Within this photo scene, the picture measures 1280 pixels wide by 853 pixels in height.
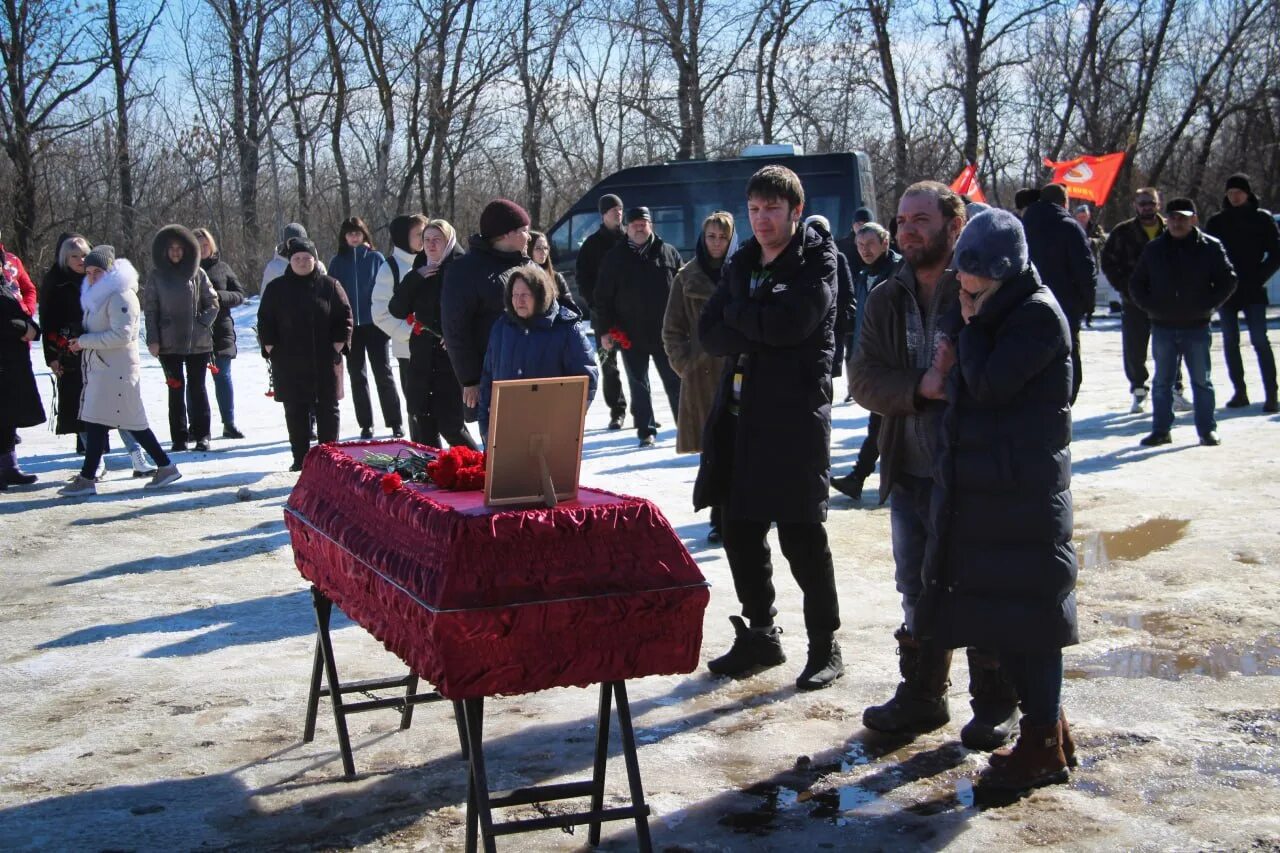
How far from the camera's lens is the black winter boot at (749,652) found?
529 cm

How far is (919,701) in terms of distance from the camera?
4.60 meters

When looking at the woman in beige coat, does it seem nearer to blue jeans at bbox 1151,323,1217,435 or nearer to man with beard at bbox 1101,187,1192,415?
blue jeans at bbox 1151,323,1217,435

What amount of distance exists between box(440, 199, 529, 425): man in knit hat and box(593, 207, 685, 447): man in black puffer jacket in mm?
3369

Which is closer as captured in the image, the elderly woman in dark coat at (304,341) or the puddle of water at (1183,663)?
the puddle of water at (1183,663)

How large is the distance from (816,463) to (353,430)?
7.84m

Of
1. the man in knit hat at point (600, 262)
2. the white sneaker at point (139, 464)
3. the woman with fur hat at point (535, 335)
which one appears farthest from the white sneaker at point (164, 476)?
the woman with fur hat at point (535, 335)

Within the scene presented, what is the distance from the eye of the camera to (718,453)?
16.8ft

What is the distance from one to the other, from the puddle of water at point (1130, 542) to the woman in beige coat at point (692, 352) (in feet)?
6.34

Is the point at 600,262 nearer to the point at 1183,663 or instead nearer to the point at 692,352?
the point at 692,352

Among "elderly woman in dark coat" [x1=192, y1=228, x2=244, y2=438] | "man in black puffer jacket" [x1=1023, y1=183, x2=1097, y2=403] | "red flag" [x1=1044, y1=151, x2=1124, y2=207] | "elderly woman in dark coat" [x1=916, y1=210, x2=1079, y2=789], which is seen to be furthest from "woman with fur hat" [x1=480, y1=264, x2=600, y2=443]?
"red flag" [x1=1044, y1=151, x2=1124, y2=207]

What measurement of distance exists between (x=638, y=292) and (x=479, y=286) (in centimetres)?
365

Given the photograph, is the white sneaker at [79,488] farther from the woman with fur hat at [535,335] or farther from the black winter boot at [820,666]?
the black winter boot at [820,666]

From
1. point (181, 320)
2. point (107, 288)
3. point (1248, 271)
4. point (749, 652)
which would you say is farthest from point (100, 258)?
point (1248, 271)

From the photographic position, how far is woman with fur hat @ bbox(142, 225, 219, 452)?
11.0 m
